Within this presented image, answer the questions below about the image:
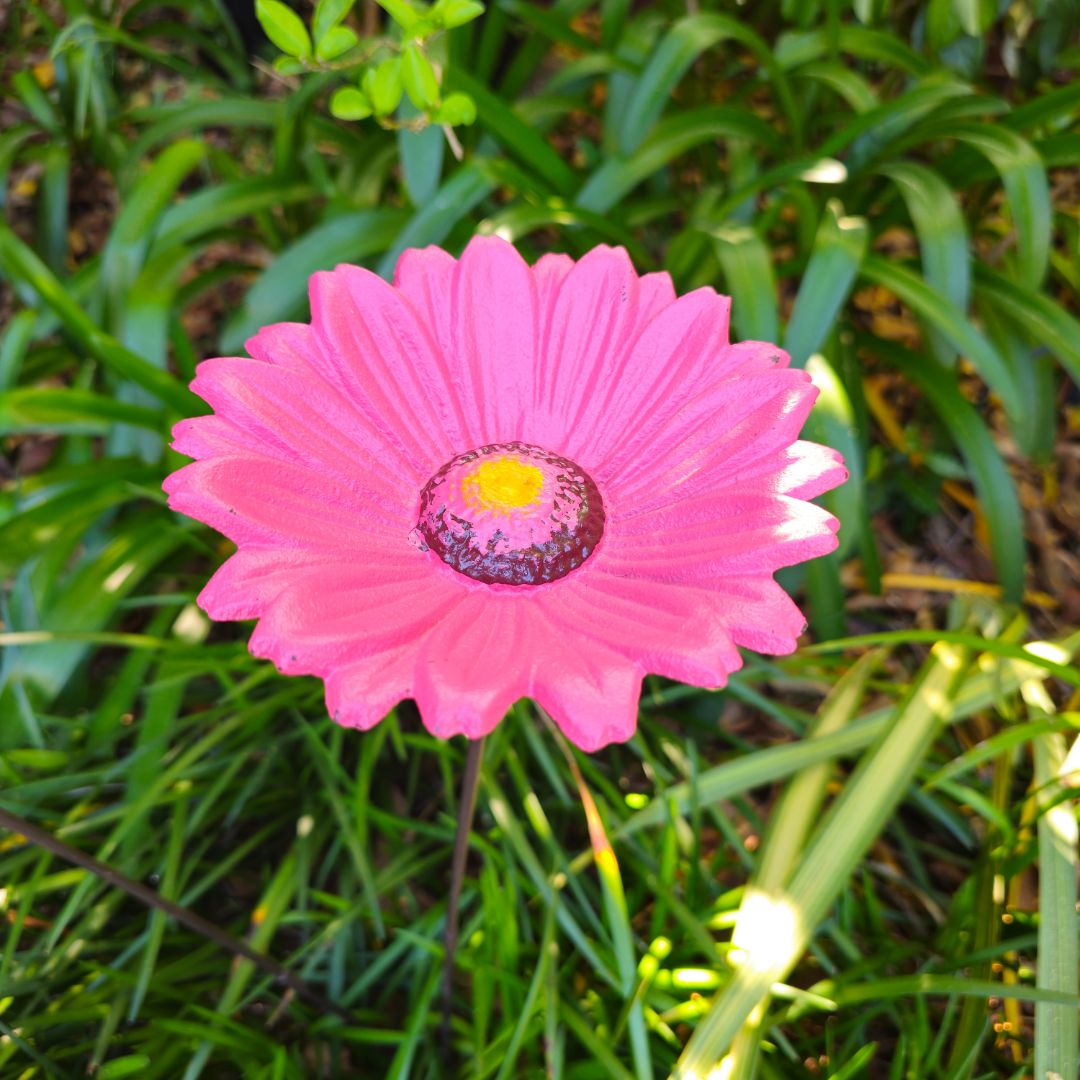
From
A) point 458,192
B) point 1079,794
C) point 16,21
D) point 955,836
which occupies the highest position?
point 16,21

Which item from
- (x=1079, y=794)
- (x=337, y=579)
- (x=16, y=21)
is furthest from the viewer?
(x=16, y=21)

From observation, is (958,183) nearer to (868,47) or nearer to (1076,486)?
(868,47)

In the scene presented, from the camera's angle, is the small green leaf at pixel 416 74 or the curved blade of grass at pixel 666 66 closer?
the small green leaf at pixel 416 74

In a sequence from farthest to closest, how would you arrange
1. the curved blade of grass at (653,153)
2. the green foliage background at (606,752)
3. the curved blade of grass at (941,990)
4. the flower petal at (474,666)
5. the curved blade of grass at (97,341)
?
the curved blade of grass at (653,153) → the curved blade of grass at (97,341) → the green foliage background at (606,752) → the curved blade of grass at (941,990) → the flower petal at (474,666)

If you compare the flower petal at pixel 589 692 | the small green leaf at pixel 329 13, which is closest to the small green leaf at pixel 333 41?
the small green leaf at pixel 329 13

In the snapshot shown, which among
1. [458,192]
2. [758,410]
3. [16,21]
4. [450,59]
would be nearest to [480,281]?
[758,410]

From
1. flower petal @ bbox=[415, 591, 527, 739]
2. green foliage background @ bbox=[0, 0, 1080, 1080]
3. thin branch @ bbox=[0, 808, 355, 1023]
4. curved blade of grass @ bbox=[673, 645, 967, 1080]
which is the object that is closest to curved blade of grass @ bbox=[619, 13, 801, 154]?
green foliage background @ bbox=[0, 0, 1080, 1080]

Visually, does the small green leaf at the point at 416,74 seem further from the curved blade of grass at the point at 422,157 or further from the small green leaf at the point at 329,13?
the curved blade of grass at the point at 422,157

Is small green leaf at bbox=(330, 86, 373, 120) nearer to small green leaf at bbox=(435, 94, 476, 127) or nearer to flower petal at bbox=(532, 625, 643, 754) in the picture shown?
small green leaf at bbox=(435, 94, 476, 127)
